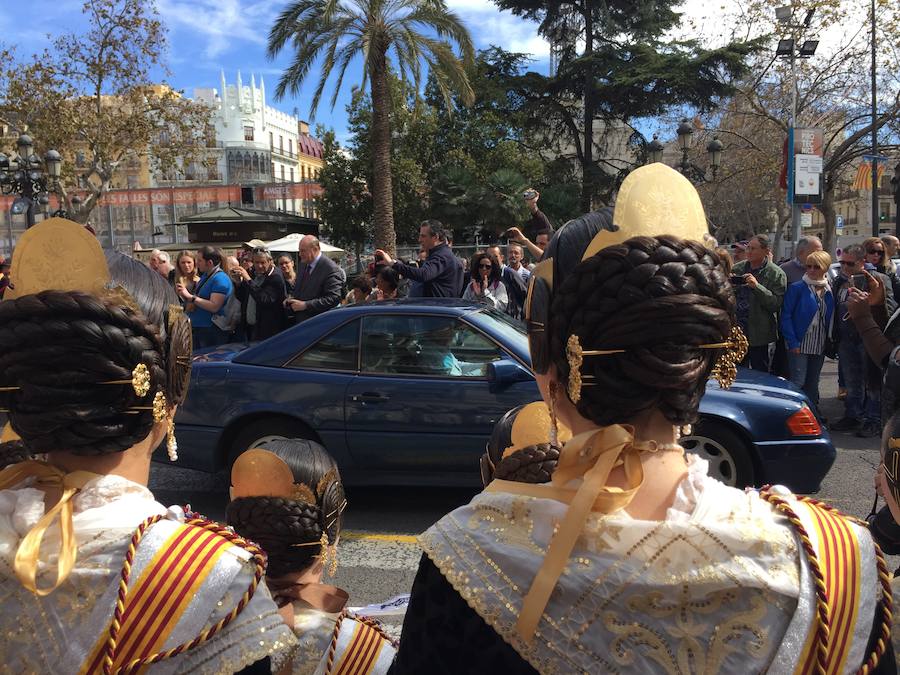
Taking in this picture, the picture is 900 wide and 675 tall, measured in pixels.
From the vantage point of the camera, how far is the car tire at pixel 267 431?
17.2 feet

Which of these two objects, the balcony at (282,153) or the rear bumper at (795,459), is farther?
the balcony at (282,153)

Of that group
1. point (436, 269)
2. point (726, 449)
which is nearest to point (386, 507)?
point (726, 449)

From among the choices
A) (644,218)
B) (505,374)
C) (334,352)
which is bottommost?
(505,374)

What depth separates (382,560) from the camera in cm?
448

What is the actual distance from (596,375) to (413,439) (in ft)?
13.0

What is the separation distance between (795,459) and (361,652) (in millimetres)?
4053

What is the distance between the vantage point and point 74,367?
1267mm

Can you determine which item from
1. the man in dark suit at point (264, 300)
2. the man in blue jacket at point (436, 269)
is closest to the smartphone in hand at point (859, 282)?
the man in blue jacket at point (436, 269)

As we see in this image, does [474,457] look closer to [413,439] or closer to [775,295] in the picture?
[413,439]

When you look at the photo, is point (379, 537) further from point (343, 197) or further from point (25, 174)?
point (343, 197)

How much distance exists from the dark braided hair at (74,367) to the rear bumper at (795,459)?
4.54 m

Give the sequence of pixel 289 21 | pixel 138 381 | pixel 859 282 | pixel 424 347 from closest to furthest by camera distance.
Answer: pixel 138 381
pixel 424 347
pixel 859 282
pixel 289 21

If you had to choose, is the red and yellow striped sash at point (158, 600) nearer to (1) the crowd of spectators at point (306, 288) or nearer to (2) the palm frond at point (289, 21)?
(1) the crowd of spectators at point (306, 288)

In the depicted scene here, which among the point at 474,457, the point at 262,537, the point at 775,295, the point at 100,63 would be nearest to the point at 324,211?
the point at 100,63
